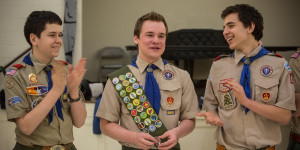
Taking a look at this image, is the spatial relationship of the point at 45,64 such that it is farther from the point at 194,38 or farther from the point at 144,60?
the point at 194,38

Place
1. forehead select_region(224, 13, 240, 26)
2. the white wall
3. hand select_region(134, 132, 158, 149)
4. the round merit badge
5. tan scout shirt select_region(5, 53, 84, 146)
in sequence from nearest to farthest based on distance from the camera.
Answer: hand select_region(134, 132, 158, 149) < tan scout shirt select_region(5, 53, 84, 146) < the round merit badge < forehead select_region(224, 13, 240, 26) < the white wall

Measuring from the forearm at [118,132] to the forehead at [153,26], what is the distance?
0.52m

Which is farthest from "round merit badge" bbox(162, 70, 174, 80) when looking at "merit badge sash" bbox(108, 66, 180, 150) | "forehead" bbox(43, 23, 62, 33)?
"forehead" bbox(43, 23, 62, 33)

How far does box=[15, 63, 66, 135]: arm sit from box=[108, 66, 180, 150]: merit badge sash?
28 cm

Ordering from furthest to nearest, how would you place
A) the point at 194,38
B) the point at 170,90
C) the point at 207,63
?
1. the point at 207,63
2. the point at 194,38
3. the point at 170,90

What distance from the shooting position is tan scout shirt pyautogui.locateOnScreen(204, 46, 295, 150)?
5.22 feet

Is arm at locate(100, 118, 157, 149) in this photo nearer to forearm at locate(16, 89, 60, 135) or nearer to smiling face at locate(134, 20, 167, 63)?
forearm at locate(16, 89, 60, 135)

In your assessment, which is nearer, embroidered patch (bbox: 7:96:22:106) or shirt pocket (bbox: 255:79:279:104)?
embroidered patch (bbox: 7:96:22:106)

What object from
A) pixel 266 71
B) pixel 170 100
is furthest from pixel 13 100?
pixel 266 71

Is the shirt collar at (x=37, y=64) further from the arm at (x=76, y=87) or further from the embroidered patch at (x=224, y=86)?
the embroidered patch at (x=224, y=86)

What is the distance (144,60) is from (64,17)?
262 cm

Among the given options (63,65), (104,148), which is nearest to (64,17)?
(104,148)

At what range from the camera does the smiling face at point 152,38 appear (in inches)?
59.7

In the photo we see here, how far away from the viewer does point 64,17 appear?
3.87 meters
